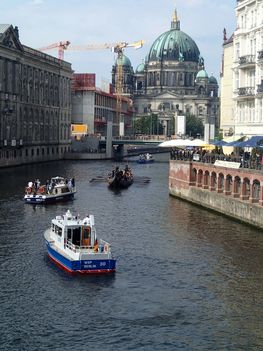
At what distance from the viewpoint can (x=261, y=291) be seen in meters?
47.6

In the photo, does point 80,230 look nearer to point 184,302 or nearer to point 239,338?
point 184,302

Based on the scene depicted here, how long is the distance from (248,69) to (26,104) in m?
83.0

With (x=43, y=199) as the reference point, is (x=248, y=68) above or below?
above

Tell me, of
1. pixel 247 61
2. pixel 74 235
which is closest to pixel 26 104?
pixel 247 61

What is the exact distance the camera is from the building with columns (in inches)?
3669

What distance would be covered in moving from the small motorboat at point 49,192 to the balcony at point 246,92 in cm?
2644

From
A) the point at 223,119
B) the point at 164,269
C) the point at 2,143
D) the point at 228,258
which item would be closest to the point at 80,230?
the point at 164,269

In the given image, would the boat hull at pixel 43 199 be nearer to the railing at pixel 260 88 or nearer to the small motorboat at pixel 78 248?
the railing at pixel 260 88

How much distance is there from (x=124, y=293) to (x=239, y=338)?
10.1 metres

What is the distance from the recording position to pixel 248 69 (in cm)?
9844

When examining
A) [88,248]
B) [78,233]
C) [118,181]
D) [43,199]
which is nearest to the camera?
[88,248]

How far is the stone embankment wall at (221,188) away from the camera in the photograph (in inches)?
2811

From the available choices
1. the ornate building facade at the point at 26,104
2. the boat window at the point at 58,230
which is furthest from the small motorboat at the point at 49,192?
the ornate building facade at the point at 26,104

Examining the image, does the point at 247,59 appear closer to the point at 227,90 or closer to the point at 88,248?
the point at 227,90
